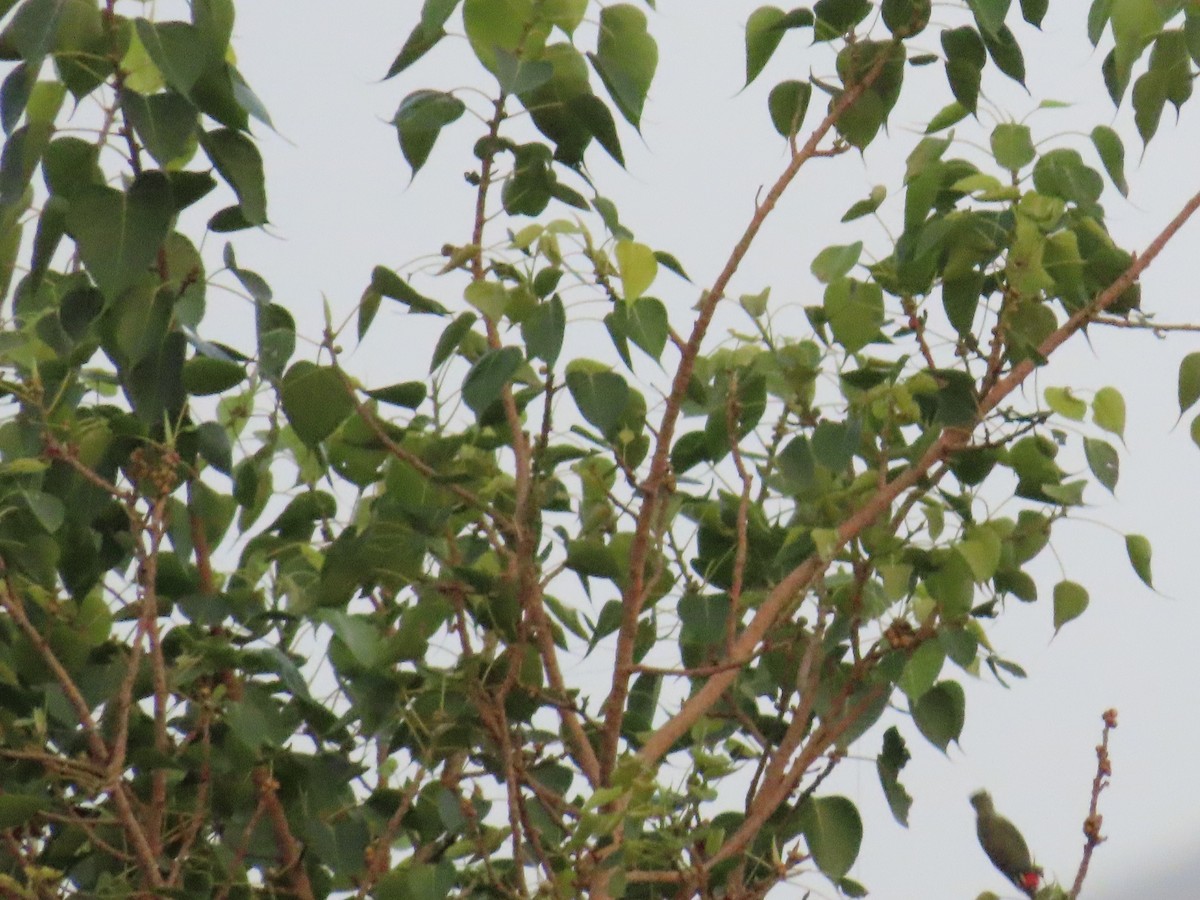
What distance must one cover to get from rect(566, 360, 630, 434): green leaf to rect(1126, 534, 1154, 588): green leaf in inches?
14.5

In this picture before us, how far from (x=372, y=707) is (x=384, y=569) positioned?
4.0 inches

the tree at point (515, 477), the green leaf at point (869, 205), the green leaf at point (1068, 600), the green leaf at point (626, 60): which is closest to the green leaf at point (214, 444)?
the tree at point (515, 477)

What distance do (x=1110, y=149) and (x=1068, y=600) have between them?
11.9 inches

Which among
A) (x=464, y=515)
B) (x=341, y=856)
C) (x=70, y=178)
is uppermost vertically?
(x=70, y=178)

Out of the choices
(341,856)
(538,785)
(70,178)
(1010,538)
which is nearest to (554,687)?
(538,785)

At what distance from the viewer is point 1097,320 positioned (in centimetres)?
A: 97

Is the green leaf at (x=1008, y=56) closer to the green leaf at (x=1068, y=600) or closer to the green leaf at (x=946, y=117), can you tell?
the green leaf at (x=946, y=117)

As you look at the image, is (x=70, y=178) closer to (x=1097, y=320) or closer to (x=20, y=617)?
(x=20, y=617)

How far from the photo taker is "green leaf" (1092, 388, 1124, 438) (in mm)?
1021

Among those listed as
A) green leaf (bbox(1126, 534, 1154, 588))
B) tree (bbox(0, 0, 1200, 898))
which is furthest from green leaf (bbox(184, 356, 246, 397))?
green leaf (bbox(1126, 534, 1154, 588))

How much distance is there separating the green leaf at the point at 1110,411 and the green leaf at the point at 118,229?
609 mm

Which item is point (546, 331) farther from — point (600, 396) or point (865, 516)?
point (865, 516)

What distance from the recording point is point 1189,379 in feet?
3.26

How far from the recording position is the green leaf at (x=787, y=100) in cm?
101
